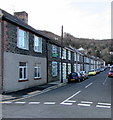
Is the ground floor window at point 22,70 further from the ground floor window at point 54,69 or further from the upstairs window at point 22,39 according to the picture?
the ground floor window at point 54,69

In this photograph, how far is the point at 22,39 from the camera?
17266mm

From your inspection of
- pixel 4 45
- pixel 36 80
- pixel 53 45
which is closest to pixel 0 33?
pixel 4 45

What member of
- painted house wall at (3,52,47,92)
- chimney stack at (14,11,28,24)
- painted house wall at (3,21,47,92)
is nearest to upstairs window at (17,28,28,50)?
painted house wall at (3,21,47,92)

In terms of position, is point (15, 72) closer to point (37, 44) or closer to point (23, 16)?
point (37, 44)

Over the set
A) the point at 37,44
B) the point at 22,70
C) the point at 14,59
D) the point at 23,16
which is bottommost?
the point at 22,70

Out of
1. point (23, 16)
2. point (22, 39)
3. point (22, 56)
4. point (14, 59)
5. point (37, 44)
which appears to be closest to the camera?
point (14, 59)

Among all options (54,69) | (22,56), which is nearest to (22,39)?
(22,56)

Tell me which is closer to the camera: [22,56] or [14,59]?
[14,59]

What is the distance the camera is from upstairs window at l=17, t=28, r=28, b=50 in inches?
654

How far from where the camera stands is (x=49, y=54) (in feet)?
80.0

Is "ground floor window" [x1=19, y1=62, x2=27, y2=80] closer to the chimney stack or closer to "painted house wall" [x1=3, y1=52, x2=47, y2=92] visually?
"painted house wall" [x1=3, y1=52, x2=47, y2=92]

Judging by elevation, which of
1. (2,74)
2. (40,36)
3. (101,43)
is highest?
(101,43)

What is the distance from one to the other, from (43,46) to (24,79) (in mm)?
6683

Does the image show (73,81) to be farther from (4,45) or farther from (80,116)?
(80,116)
